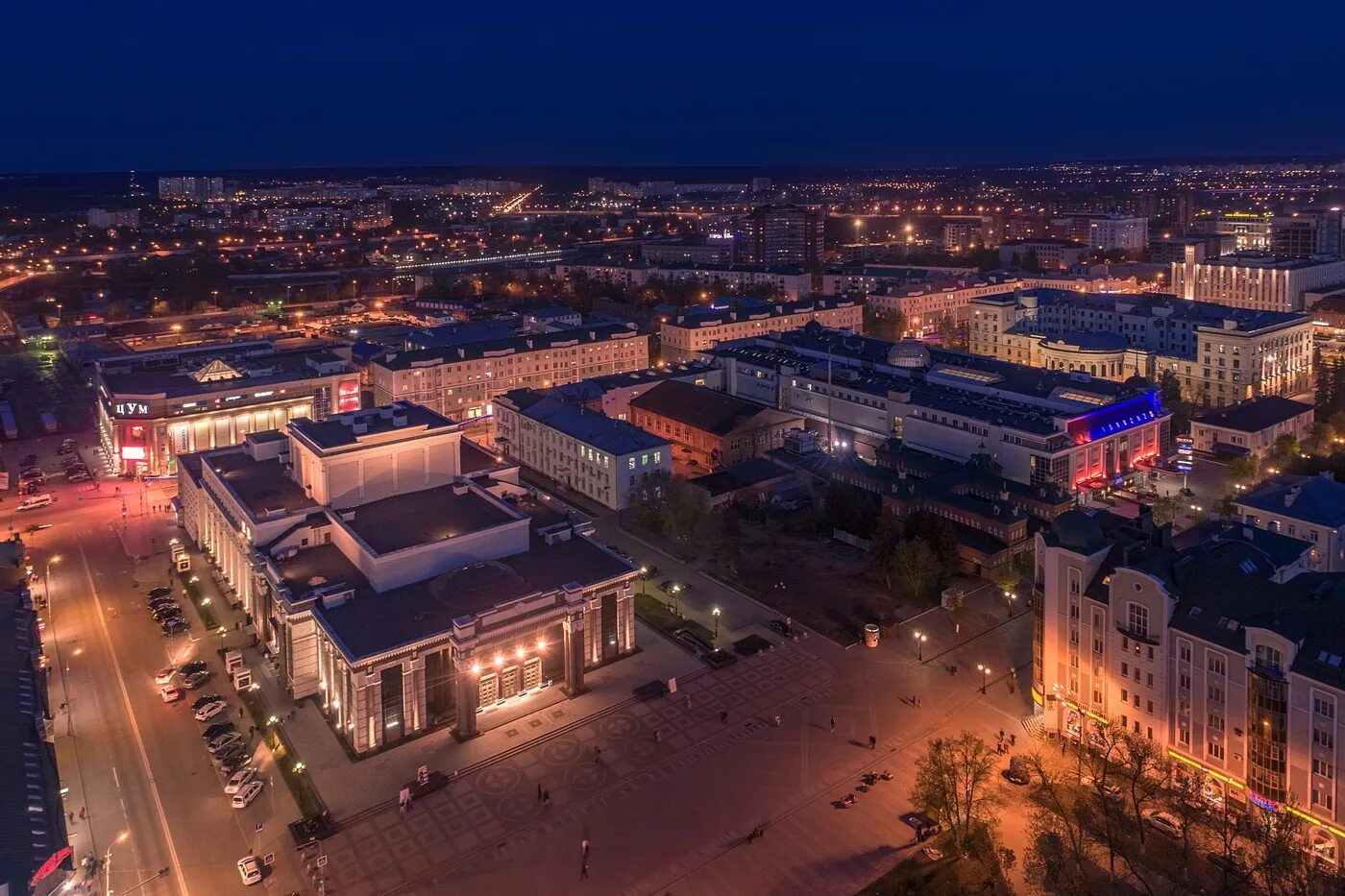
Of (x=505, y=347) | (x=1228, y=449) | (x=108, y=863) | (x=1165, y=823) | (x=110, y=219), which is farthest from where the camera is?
(x=110, y=219)

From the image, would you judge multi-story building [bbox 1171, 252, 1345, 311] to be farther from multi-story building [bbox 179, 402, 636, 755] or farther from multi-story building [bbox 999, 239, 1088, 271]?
multi-story building [bbox 179, 402, 636, 755]

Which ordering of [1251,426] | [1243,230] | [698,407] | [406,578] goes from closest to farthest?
1. [406,578]
2. [1251,426]
3. [698,407]
4. [1243,230]

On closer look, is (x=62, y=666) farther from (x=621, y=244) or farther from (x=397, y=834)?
(x=621, y=244)

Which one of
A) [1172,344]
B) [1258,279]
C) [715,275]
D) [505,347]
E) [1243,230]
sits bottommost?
[1172,344]

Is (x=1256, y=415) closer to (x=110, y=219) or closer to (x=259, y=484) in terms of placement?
(x=259, y=484)

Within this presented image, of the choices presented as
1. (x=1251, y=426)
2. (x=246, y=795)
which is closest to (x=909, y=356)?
(x=1251, y=426)

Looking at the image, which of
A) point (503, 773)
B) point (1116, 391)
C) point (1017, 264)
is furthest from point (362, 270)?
point (503, 773)

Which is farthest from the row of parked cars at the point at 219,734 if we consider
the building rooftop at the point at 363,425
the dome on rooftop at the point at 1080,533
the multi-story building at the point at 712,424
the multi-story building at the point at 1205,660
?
the multi-story building at the point at 712,424

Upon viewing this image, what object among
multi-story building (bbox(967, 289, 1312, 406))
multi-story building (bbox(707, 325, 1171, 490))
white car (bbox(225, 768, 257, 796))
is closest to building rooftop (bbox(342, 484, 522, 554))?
white car (bbox(225, 768, 257, 796))
